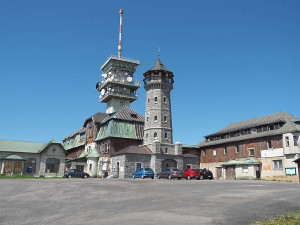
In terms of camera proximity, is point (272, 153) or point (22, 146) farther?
point (22, 146)

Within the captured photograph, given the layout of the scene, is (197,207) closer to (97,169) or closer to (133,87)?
(97,169)

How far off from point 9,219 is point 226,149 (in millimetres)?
42446

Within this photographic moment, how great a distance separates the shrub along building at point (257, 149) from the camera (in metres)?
37.2

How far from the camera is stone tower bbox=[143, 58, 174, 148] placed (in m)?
46.7

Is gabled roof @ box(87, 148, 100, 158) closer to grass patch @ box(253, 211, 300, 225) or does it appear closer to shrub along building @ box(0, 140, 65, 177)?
shrub along building @ box(0, 140, 65, 177)

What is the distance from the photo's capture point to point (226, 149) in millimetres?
48375

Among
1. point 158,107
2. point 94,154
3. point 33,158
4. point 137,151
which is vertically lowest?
point 33,158

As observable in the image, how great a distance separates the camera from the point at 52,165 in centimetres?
5362

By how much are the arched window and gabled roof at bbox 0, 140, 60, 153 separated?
2669 mm

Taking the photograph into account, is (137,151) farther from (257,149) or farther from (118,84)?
(118,84)

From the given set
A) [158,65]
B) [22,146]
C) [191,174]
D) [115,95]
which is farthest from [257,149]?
[22,146]

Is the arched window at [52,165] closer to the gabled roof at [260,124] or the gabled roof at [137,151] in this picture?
the gabled roof at [137,151]

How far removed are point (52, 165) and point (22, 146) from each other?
23.3ft

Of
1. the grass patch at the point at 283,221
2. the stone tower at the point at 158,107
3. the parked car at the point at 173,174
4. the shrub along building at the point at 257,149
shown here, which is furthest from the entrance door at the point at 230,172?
the grass patch at the point at 283,221
